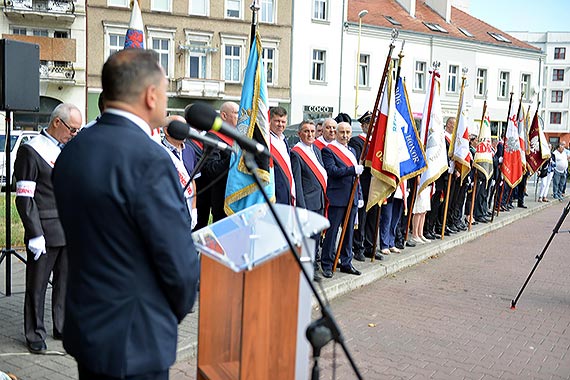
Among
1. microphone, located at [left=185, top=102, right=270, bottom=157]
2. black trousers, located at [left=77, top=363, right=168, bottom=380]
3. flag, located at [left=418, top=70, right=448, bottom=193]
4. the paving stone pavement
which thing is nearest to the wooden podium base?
black trousers, located at [left=77, top=363, right=168, bottom=380]

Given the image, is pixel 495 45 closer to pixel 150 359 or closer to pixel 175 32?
pixel 175 32

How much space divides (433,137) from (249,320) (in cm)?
869

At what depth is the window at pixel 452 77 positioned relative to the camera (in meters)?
41.3

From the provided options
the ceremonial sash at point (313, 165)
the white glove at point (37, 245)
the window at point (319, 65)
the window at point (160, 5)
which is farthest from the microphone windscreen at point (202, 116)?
the window at point (319, 65)

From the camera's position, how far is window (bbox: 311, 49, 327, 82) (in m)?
36.4

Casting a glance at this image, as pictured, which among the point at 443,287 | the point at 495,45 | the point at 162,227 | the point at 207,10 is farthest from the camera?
the point at 495,45

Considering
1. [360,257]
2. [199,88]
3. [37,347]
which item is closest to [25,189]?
[37,347]

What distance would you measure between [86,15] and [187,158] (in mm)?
27980

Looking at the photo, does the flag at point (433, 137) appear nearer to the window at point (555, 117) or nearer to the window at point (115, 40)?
the window at point (115, 40)

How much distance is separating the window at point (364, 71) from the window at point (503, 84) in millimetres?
11871

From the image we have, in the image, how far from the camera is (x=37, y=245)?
199 inches

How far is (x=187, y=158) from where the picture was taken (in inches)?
264

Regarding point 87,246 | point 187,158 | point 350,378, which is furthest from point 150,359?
point 187,158

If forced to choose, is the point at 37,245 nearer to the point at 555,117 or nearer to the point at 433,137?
the point at 433,137
